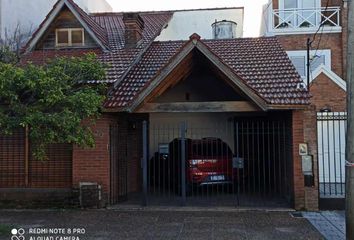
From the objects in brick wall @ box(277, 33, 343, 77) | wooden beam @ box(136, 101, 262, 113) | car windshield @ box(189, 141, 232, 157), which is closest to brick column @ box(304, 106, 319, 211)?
wooden beam @ box(136, 101, 262, 113)

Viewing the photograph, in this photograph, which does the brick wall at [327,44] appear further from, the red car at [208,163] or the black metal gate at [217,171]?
the red car at [208,163]

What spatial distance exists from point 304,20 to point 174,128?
7938mm

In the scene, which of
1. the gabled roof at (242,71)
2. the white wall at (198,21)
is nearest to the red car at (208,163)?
the gabled roof at (242,71)

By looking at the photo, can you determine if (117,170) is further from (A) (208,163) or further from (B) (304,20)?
(B) (304,20)

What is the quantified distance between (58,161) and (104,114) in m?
1.85

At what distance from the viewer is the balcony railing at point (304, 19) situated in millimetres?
20078

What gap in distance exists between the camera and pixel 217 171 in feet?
43.7

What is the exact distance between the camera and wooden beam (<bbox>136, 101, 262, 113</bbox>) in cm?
1192

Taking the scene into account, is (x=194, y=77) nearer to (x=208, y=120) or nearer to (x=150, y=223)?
(x=208, y=120)

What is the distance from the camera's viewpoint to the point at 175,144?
1441 cm

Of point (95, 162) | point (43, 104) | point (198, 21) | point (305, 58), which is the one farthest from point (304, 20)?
point (43, 104)

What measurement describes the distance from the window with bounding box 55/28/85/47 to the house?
0.03m

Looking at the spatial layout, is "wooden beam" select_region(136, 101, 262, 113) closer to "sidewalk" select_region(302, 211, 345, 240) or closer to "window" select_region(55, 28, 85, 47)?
"sidewalk" select_region(302, 211, 345, 240)

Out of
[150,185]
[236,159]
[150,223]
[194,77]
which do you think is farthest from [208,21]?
[150,223]
